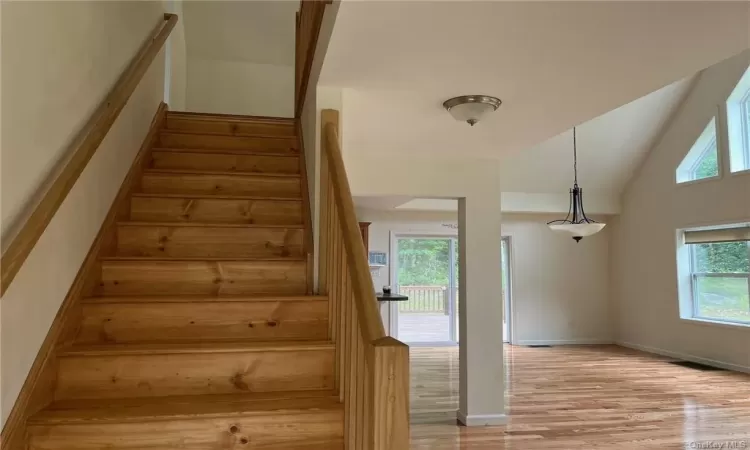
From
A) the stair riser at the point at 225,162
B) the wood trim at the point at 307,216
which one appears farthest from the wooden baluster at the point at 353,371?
the stair riser at the point at 225,162

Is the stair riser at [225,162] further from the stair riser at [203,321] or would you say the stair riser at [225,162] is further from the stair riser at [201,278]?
the stair riser at [203,321]

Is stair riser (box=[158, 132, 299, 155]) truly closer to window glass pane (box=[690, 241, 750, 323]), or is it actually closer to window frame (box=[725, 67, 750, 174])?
window frame (box=[725, 67, 750, 174])

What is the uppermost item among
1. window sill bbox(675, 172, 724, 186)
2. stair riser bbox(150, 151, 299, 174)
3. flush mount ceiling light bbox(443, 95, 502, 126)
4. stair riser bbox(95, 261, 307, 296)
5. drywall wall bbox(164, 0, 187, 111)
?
drywall wall bbox(164, 0, 187, 111)

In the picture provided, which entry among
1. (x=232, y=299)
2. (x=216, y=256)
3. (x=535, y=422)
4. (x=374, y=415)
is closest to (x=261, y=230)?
(x=216, y=256)

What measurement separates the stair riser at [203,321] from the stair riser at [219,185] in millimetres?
1023

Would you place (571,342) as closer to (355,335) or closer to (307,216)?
(307,216)

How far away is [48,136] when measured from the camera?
1.72m

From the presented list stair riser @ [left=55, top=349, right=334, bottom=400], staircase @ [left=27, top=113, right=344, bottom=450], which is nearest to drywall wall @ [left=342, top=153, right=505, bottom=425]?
staircase @ [left=27, top=113, right=344, bottom=450]

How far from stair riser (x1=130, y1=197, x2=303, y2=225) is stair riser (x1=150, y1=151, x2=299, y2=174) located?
1.50 feet

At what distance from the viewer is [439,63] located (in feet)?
7.42

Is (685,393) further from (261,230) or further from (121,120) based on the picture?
(121,120)

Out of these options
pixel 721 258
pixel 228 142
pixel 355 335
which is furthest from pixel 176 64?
pixel 721 258

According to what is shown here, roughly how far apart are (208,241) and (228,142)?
1.09 m

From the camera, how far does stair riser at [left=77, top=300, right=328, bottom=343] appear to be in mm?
2102
